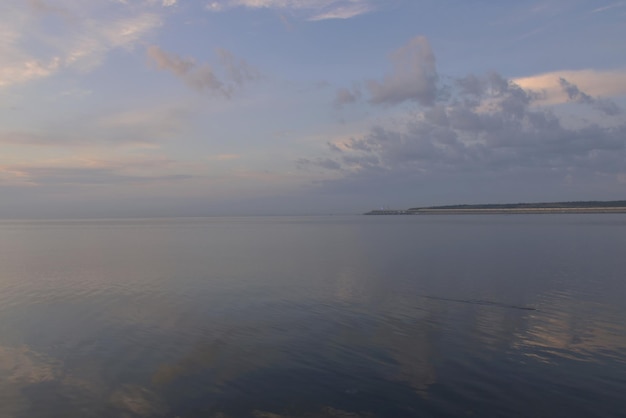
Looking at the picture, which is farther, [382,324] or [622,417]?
[382,324]

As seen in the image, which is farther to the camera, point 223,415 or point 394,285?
point 394,285

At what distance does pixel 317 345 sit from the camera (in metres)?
12.2

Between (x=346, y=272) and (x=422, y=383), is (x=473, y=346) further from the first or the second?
(x=346, y=272)

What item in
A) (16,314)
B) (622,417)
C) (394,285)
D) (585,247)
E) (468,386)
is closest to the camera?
(622,417)

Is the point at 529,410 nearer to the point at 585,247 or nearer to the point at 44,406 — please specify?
the point at 44,406

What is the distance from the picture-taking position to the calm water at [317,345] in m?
8.82

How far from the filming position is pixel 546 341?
490 inches

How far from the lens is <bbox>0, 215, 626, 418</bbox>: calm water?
347 inches

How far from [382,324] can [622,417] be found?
22.8 feet

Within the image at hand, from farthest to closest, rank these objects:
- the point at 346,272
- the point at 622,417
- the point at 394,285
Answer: the point at 346,272
the point at 394,285
the point at 622,417

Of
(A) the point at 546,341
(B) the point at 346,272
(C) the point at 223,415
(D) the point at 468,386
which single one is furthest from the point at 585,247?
(C) the point at 223,415

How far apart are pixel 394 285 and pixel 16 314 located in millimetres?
14442

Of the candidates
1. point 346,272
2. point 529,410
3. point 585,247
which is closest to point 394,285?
point 346,272

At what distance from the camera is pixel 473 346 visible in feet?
39.4
